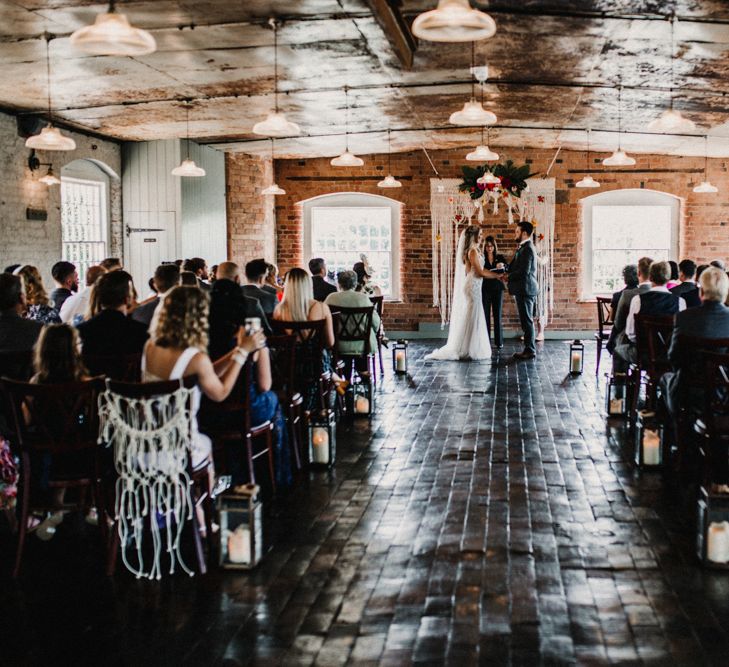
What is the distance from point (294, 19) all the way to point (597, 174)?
9090 mm

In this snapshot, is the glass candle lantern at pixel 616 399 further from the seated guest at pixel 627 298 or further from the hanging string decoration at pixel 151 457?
the hanging string decoration at pixel 151 457

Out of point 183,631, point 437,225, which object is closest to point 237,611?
point 183,631

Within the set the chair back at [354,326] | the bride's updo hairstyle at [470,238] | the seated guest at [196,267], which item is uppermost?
the bride's updo hairstyle at [470,238]

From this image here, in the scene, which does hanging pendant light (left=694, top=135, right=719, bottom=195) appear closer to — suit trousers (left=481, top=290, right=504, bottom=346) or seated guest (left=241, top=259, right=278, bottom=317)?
suit trousers (left=481, top=290, right=504, bottom=346)

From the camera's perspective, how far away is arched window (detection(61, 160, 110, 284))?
11039 mm

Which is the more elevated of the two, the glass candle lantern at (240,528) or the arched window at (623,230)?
the arched window at (623,230)

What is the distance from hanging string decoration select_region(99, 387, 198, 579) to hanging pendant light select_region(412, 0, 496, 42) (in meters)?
2.35

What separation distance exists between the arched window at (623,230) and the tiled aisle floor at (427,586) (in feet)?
29.9

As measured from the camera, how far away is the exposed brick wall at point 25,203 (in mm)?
9156

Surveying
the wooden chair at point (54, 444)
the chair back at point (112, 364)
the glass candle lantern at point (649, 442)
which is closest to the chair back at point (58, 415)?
the wooden chair at point (54, 444)

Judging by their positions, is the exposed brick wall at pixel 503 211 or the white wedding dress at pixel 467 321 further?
the exposed brick wall at pixel 503 211

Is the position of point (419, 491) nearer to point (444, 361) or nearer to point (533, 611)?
point (533, 611)

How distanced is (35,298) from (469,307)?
6.30 metres

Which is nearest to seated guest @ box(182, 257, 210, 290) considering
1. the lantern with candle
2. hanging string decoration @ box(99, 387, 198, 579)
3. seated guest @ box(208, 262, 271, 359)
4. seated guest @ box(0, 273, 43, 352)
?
seated guest @ box(208, 262, 271, 359)
